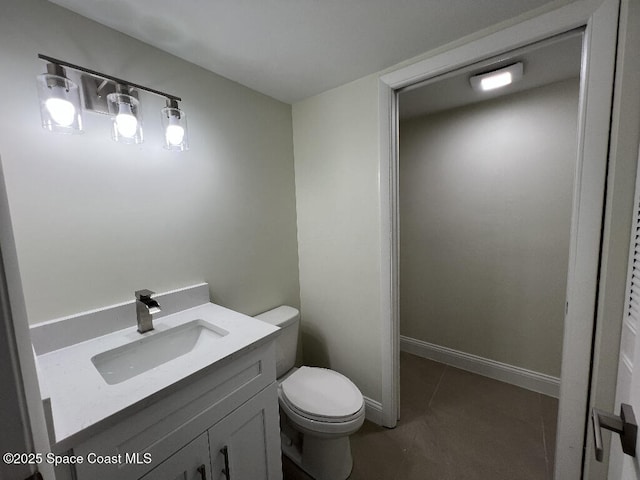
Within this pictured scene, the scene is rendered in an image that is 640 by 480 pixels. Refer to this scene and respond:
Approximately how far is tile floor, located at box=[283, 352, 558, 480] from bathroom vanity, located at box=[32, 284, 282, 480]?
70cm

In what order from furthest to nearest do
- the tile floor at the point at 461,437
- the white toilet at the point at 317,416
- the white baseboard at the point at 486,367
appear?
the white baseboard at the point at 486,367, the tile floor at the point at 461,437, the white toilet at the point at 317,416

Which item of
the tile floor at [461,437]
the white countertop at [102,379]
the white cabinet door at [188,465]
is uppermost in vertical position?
the white countertop at [102,379]

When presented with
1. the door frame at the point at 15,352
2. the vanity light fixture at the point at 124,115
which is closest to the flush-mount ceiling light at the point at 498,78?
the vanity light fixture at the point at 124,115

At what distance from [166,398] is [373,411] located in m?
1.42

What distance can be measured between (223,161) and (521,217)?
2066 mm

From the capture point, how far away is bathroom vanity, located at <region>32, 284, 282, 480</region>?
0.69 metres

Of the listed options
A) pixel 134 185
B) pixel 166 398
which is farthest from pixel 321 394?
pixel 134 185

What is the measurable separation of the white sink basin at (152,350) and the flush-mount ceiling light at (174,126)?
0.83m

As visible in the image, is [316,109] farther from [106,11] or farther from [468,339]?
[468,339]

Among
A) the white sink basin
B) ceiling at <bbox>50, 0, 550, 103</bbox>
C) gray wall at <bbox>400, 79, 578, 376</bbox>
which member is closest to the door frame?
the white sink basin

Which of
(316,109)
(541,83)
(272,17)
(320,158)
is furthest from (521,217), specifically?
(272,17)

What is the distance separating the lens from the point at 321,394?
4.63 ft

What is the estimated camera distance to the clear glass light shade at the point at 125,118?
1.05m

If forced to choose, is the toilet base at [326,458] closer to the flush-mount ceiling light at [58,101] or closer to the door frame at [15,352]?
the door frame at [15,352]
